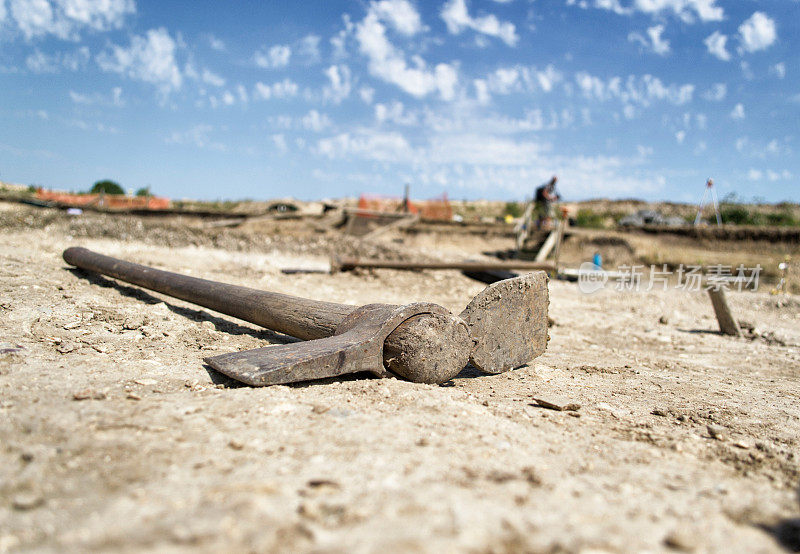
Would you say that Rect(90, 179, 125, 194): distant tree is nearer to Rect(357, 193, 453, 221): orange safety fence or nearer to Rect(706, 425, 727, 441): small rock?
Rect(357, 193, 453, 221): orange safety fence

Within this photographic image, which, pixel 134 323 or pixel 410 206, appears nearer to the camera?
pixel 134 323

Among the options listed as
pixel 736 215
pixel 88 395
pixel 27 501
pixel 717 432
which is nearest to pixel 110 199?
pixel 88 395

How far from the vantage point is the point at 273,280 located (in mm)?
6547

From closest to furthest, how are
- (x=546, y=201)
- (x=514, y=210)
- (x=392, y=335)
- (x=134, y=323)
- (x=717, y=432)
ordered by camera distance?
(x=717, y=432), (x=392, y=335), (x=134, y=323), (x=546, y=201), (x=514, y=210)

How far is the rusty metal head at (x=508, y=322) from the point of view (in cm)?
270

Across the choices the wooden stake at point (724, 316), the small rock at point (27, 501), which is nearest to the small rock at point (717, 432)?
the small rock at point (27, 501)

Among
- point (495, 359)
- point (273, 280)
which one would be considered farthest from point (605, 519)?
point (273, 280)

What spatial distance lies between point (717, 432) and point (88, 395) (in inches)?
113

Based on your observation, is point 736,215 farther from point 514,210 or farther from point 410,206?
point 410,206

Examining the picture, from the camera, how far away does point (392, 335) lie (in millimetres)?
2490

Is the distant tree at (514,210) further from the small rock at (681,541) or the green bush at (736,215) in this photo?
the small rock at (681,541)

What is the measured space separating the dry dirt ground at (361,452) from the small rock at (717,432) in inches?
0.5

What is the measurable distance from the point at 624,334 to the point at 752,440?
3.41 m

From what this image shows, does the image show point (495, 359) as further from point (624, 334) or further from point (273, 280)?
point (273, 280)
